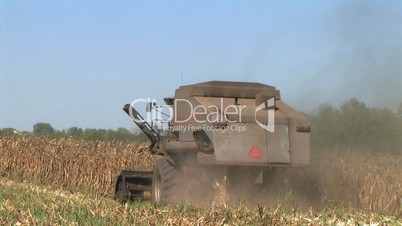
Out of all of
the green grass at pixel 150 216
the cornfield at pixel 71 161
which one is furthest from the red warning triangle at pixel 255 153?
the cornfield at pixel 71 161

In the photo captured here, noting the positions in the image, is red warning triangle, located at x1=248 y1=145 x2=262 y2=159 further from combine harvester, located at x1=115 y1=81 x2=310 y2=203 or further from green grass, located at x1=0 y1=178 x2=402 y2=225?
green grass, located at x1=0 y1=178 x2=402 y2=225

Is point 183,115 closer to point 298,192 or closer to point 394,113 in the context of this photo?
point 298,192

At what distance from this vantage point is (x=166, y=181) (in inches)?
402

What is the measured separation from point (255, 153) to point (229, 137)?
0.49 metres

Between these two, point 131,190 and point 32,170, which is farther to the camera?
point 32,170

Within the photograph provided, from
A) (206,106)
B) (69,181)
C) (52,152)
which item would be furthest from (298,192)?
(52,152)

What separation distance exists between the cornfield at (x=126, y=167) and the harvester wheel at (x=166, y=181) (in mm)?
2394

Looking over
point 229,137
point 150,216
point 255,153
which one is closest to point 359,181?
point 255,153

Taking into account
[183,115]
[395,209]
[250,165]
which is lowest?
[395,209]

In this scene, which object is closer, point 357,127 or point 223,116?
point 223,116

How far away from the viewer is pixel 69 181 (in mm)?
19031

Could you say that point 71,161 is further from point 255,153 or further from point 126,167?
point 255,153

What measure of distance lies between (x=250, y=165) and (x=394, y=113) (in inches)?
310

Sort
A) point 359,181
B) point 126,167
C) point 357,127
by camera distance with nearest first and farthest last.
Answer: point 359,181, point 357,127, point 126,167
